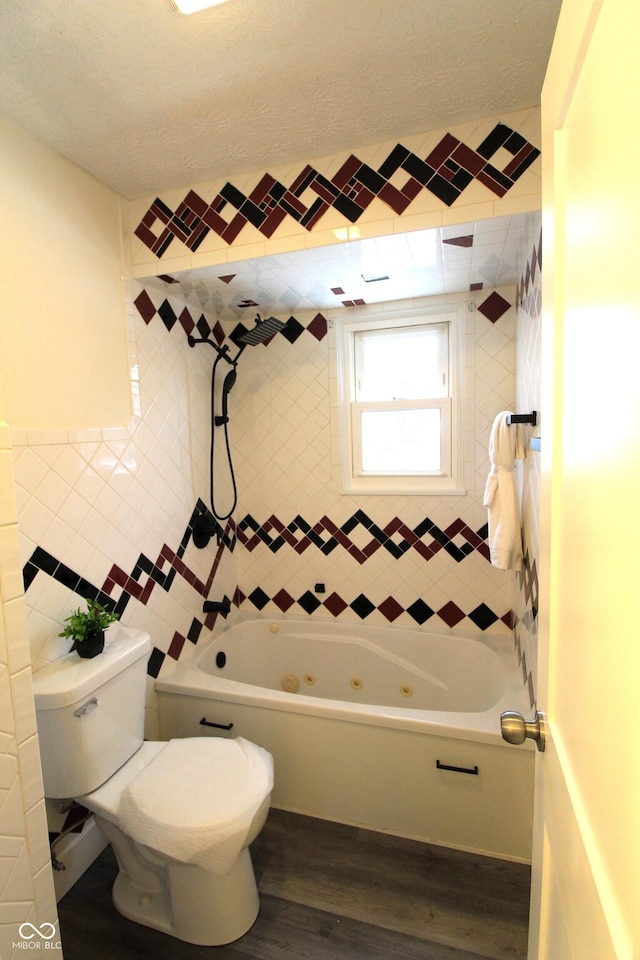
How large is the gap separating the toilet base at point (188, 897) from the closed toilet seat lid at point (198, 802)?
0.39 feet

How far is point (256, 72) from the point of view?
125 centimetres

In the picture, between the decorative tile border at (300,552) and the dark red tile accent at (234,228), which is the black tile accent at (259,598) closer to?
the decorative tile border at (300,552)

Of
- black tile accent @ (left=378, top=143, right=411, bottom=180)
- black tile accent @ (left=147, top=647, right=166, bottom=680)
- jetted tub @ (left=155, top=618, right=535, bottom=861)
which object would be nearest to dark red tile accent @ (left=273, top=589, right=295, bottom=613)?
jetted tub @ (left=155, top=618, right=535, bottom=861)

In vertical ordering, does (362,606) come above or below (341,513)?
below

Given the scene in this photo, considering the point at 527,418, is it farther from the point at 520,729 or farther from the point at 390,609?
the point at 390,609

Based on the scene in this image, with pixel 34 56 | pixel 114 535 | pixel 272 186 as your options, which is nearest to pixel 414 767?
pixel 114 535

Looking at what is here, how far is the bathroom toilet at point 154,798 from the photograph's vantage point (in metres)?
1.29

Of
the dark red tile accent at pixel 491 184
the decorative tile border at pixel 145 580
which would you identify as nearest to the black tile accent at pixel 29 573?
the decorative tile border at pixel 145 580

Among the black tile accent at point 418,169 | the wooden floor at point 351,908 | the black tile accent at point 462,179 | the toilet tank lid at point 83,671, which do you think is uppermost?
the black tile accent at point 418,169

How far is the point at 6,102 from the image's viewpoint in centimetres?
133

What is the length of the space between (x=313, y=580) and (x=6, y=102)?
2362 mm

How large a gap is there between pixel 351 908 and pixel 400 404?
2.14 m

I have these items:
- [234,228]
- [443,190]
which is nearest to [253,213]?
[234,228]

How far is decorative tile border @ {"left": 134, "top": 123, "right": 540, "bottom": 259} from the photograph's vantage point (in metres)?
1.48
